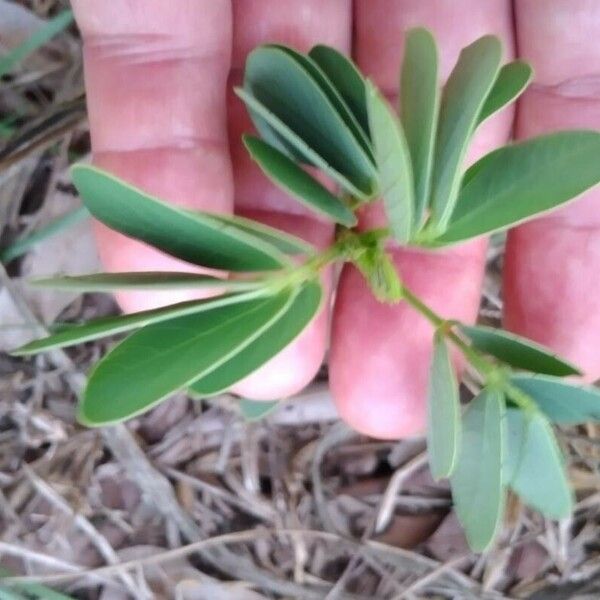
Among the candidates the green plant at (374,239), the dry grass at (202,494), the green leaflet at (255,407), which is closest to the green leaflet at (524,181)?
the green plant at (374,239)

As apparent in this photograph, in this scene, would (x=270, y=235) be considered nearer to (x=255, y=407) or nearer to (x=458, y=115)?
(x=458, y=115)

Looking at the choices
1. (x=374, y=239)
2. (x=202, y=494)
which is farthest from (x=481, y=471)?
(x=202, y=494)

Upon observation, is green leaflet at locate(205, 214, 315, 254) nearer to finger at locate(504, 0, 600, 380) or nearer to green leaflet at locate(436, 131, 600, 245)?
green leaflet at locate(436, 131, 600, 245)

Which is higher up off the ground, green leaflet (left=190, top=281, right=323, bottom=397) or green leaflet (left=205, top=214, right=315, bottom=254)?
green leaflet (left=205, top=214, right=315, bottom=254)

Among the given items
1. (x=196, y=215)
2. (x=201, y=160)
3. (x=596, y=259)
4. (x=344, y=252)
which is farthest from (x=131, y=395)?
(x=596, y=259)

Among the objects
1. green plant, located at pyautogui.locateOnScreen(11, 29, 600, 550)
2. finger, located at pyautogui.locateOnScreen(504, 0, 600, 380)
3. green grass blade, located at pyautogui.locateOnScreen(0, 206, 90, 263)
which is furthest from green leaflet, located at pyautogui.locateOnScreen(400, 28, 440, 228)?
green grass blade, located at pyautogui.locateOnScreen(0, 206, 90, 263)

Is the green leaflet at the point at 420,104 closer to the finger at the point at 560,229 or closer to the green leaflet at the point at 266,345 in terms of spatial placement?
the green leaflet at the point at 266,345
